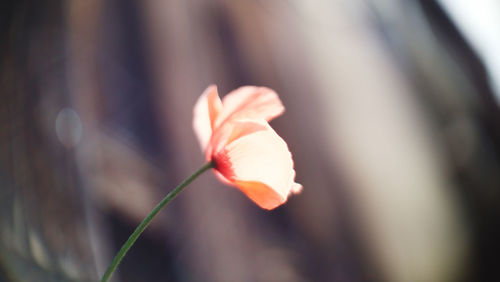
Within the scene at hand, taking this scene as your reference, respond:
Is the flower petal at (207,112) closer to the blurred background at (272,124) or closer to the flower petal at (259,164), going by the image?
the flower petal at (259,164)

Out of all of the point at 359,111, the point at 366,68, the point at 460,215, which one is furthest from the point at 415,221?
the point at 366,68

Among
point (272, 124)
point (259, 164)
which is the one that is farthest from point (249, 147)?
point (272, 124)

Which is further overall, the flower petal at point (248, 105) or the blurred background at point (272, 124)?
the blurred background at point (272, 124)

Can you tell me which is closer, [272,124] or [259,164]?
[259,164]

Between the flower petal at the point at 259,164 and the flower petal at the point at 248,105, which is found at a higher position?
the flower petal at the point at 248,105

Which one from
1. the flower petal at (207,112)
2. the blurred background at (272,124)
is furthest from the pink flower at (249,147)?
the blurred background at (272,124)

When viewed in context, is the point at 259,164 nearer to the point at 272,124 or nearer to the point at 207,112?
the point at 207,112
